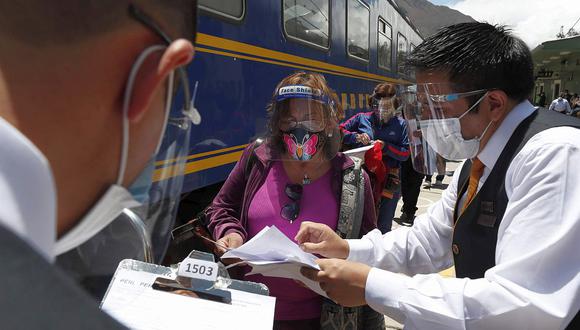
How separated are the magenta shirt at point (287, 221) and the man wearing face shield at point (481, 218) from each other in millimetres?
142

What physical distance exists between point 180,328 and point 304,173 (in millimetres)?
1156

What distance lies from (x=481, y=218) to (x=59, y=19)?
54.8 inches

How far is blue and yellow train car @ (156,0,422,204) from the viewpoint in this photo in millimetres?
3115

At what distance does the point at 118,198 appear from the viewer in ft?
2.40

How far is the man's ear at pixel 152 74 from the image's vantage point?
658mm

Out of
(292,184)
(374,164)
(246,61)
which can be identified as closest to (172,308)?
(292,184)

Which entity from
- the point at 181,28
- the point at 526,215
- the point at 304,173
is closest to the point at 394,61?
the point at 304,173

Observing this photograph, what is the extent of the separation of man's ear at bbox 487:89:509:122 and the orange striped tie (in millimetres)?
176

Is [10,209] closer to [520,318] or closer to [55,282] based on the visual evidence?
[55,282]

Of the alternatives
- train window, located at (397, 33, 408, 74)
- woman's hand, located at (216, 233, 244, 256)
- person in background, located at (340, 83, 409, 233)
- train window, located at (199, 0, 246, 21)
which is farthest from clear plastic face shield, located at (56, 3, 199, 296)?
train window, located at (397, 33, 408, 74)

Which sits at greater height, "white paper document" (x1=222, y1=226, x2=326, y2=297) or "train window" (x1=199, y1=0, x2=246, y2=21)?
"train window" (x1=199, y1=0, x2=246, y2=21)

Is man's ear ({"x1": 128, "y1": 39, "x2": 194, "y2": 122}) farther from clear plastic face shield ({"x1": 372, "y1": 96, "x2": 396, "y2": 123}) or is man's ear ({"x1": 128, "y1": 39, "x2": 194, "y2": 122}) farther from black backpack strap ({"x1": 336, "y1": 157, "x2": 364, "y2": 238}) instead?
clear plastic face shield ({"x1": 372, "y1": 96, "x2": 396, "y2": 123})

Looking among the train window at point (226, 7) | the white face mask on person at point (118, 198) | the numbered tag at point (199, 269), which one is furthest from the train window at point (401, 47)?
the white face mask on person at point (118, 198)

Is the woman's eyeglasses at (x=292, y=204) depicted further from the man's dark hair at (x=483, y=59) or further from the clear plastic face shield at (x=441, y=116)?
the man's dark hair at (x=483, y=59)
